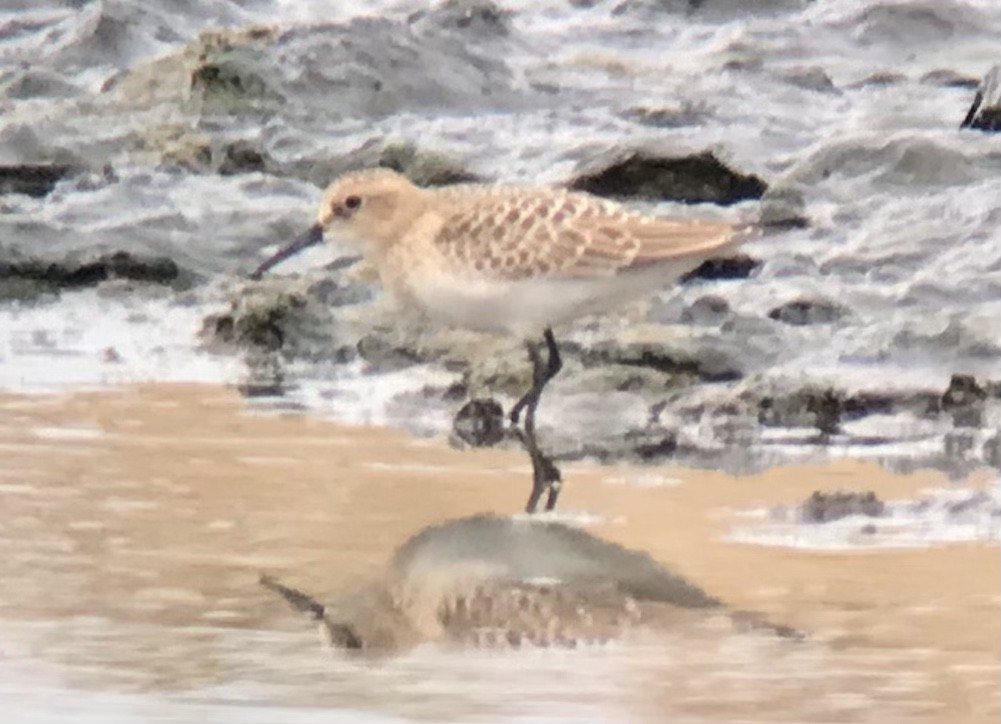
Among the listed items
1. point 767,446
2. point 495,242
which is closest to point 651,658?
point 767,446

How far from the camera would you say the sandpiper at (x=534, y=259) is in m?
4.00

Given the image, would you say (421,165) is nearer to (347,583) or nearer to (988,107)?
(988,107)

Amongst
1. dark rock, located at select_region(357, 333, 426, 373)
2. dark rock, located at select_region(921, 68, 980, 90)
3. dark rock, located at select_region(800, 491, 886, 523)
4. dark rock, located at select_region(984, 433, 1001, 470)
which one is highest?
dark rock, located at select_region(921, 68, 980, 90)

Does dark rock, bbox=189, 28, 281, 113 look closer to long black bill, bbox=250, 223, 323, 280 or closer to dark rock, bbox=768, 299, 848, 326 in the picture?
long black bill, bbox=250, 223, 323, 280

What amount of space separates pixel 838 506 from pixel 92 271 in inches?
74.9

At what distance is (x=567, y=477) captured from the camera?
3.65 metres

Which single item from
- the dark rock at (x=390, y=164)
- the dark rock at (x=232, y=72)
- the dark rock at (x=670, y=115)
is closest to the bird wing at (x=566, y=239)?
the dark rock at (x=390, y=164)

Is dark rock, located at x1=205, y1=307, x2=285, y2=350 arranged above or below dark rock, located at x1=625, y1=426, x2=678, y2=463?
above

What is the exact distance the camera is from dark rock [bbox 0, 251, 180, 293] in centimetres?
472

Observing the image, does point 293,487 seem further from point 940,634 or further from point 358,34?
point 358,34

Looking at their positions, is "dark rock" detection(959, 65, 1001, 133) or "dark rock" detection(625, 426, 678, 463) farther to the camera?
"dark rock" detection(959, 65, 1001, 133)

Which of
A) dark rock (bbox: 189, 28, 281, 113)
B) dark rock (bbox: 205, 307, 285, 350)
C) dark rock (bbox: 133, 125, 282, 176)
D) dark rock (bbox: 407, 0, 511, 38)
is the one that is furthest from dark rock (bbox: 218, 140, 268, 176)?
dark rock (bbox: 205, 307, 285, 350)

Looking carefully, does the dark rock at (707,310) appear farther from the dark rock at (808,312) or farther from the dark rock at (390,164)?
the dark rock at (390,164)

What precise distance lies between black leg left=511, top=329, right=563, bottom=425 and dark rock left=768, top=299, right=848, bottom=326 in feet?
1.65
